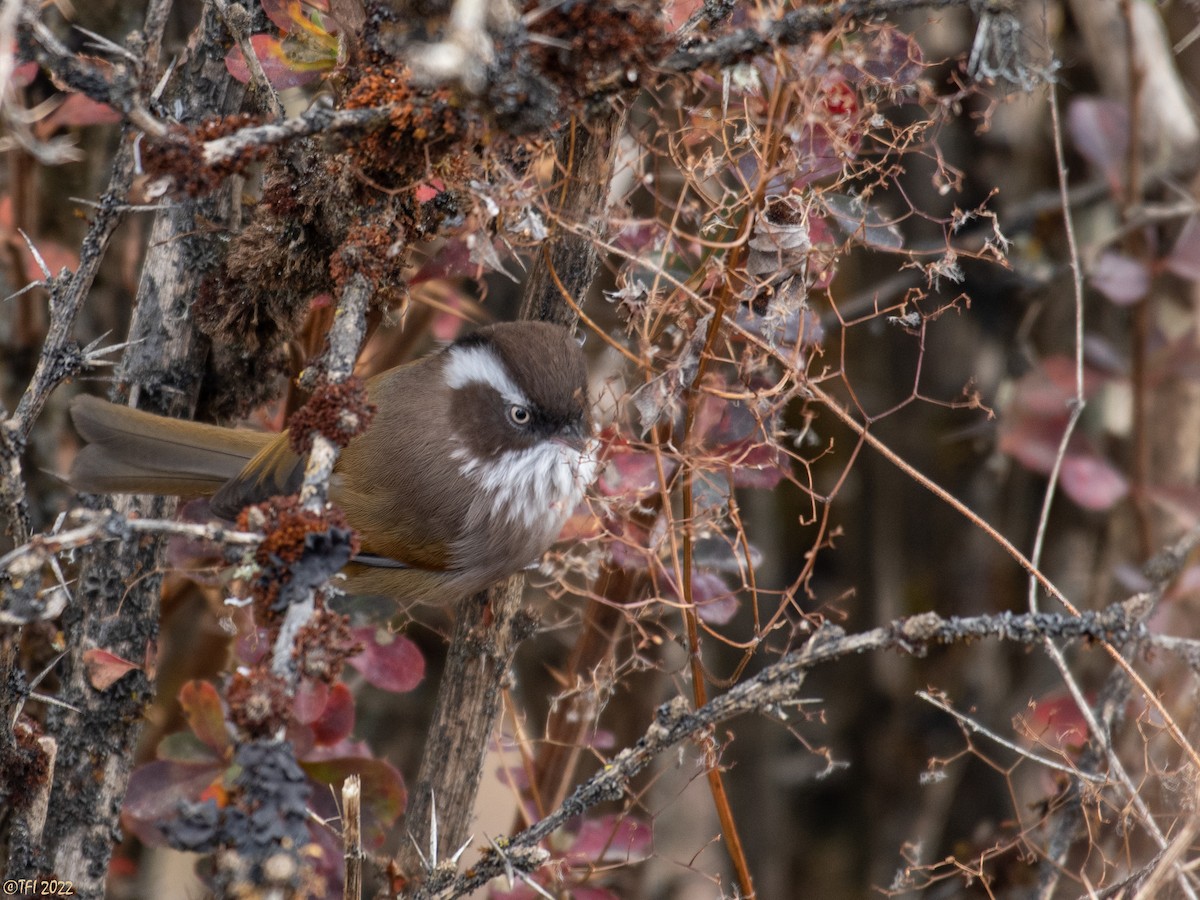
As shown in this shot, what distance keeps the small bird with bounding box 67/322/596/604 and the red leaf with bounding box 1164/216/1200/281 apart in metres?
1.97

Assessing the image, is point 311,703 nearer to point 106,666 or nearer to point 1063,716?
point 106,666

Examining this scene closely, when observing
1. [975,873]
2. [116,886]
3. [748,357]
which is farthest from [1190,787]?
[116,886]

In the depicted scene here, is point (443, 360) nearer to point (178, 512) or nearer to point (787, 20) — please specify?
point (178, 512)

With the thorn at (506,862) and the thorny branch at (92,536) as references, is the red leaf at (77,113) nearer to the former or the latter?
the thorny branch at (92,536)

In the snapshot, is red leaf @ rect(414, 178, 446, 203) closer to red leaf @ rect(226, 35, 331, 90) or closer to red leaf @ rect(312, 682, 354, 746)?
red leaf @ rect(226, 35, 331, 90)

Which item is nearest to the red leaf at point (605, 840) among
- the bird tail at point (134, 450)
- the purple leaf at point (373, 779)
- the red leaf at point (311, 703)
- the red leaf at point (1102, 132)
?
the purple leaf at point (373, 779)

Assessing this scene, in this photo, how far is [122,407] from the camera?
2.53 meters

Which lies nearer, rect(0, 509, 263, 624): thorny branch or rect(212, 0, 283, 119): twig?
rect(0, 509, 263, 624): thorny branch

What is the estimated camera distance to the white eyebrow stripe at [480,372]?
9.44 feet

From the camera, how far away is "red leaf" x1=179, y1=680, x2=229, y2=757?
8.25 ft

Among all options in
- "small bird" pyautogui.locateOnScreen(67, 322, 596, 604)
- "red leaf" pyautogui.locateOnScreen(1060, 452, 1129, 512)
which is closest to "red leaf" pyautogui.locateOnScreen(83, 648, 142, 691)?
"small bird" pyautogui.locateOnScreen(67, 322, 596, 604)

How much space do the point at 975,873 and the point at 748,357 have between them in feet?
3.31

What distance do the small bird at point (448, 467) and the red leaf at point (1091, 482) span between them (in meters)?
1.61

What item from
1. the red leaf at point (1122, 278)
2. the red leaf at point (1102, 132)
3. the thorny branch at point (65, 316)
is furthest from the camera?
the red leaf at point (1102, 132)
